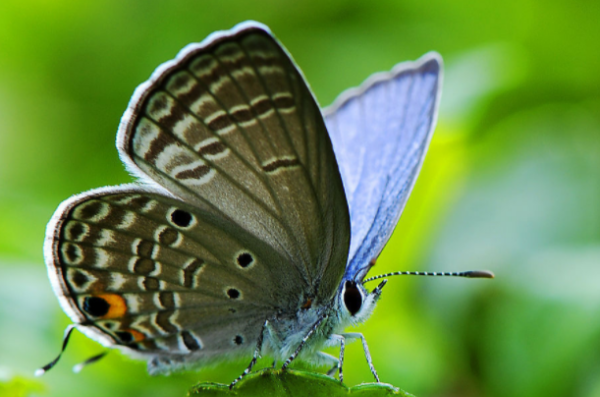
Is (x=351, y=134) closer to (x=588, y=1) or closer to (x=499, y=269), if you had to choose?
(x=499, y=269)

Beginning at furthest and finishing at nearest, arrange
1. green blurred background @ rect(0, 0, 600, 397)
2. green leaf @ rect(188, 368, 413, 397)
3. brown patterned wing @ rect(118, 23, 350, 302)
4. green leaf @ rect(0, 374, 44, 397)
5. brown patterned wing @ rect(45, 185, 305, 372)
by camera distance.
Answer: green blurred background @ rect(0, 0, 600, 397) → brown patterned wing @ rect(45, 185, 305, 372) → brown patterned wing @ rect(118, 23, 350, 302) → green leaf @ rect(0, 374, 44, 397) → green leaf @ rect(188, 368, 413, 397)

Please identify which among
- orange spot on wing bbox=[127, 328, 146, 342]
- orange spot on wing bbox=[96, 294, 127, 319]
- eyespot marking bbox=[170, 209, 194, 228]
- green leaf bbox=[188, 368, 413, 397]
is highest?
eyespot marking bbox=[170, 209, 194, 228]

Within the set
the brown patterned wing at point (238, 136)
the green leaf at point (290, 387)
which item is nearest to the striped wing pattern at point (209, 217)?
the brown patterned wing at point (238, 136)

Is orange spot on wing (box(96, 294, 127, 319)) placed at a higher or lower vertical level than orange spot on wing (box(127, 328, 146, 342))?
higher

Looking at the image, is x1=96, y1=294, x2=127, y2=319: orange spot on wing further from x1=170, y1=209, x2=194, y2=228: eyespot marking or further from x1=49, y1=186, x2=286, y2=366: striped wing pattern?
x1=170, y1=209, x2=194, y2=228: eyespot marking

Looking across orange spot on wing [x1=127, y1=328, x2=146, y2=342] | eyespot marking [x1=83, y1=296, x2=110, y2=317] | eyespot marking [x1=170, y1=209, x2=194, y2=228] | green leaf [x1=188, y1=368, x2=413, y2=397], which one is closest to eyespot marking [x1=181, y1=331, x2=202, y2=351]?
orange spot on wing [x1=127, y1=328, x2=146, y2=342]

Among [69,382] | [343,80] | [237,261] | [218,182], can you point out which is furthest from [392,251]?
[343,80]

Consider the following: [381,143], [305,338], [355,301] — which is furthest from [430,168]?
[305,338]
